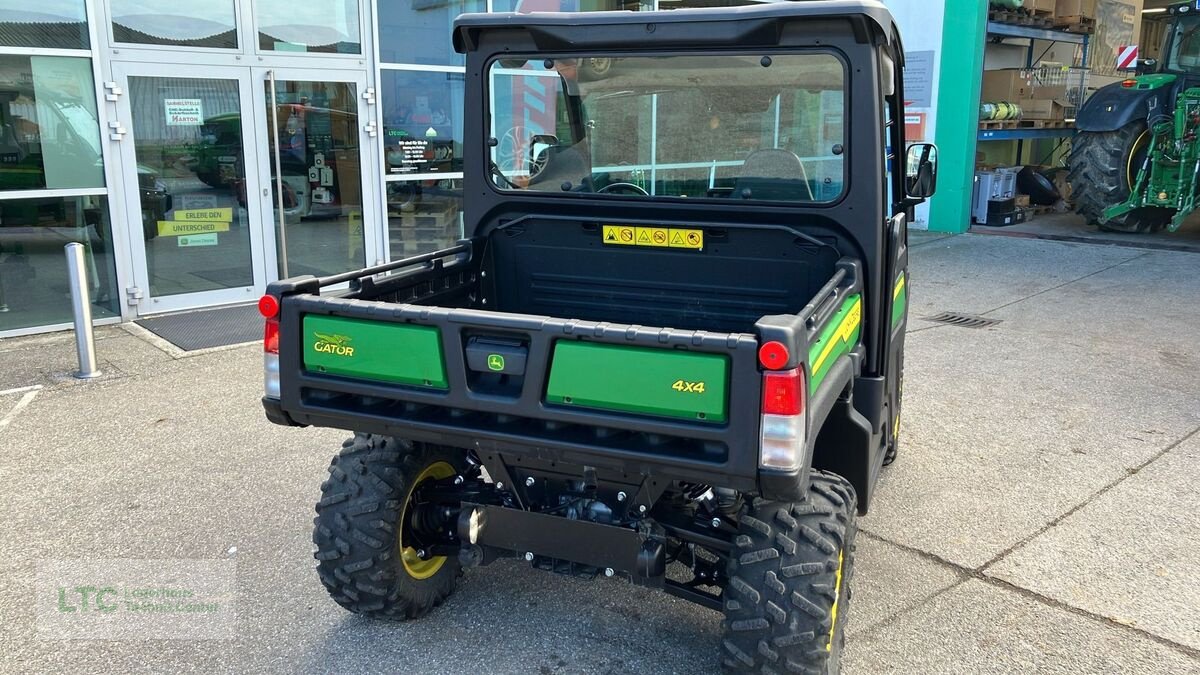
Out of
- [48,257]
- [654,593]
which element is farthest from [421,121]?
[654,593]

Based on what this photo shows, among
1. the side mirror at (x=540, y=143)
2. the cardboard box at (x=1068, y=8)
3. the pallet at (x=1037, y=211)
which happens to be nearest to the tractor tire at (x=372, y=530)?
the side mirror at (x=540, y=143)

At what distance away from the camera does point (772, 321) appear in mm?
2379

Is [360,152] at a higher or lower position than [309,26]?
lower

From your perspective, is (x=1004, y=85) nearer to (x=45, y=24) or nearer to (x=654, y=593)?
(x=45, y=24)

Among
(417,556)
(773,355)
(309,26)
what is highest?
(309,26)

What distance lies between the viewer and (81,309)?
19.8 feet

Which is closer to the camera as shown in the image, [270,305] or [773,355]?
[773,355]

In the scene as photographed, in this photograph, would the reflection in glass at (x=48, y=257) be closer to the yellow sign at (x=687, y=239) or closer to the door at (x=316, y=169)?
the door at (x=316, y=169)

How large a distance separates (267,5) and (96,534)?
5.54m

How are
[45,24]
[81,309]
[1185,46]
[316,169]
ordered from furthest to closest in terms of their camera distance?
[1185,46] < [316,169] < [45,24] < [81,309]

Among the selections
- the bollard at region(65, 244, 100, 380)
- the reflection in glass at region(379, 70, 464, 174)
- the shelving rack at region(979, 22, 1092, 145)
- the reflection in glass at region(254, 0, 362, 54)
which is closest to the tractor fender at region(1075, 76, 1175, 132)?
the shelving rack at region(979, 22, 1092, 145)

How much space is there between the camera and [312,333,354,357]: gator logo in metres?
2.81

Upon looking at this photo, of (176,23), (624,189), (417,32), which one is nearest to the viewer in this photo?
(624,189)

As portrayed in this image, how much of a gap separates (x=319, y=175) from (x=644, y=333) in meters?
6.96
